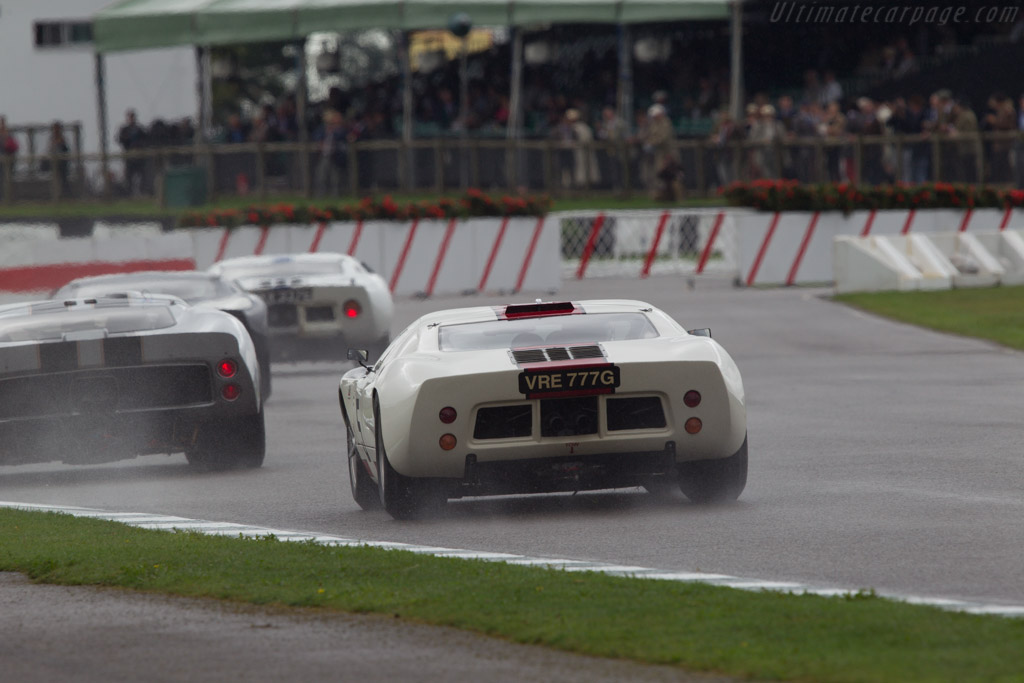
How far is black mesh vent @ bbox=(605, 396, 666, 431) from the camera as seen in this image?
9930 mm

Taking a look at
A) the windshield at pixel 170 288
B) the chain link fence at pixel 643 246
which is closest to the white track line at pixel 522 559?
the windshield at pixel 170 288

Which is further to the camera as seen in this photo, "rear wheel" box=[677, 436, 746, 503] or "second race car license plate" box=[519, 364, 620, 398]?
"rear wheel" box=[677, 436, 746, 503]

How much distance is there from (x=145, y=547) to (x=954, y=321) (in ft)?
53.2

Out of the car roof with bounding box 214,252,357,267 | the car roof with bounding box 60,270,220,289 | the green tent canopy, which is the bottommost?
the car roof with bounding box 214,252,357,267

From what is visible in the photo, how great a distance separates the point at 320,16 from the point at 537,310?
28644 mm

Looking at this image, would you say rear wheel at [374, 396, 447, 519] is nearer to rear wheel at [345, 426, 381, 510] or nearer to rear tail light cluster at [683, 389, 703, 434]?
rear wheel at [345, 426, 381, 510]

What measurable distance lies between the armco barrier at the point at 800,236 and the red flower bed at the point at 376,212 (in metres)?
3.36

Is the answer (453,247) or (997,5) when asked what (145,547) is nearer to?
(453,247)

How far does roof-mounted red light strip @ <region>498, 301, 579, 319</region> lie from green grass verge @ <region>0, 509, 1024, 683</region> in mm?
2310

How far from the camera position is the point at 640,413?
9.95 m

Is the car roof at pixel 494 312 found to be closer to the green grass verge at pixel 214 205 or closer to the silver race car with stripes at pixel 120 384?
the silver race car with stripes at pixel 120 384

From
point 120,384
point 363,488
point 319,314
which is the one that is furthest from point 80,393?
point 319,314

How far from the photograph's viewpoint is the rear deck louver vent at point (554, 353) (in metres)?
9.87

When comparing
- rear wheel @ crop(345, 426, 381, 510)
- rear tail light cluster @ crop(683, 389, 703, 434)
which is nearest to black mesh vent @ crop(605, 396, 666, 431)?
rear tail light cluster @ crop(683, 389, 703, 434)
